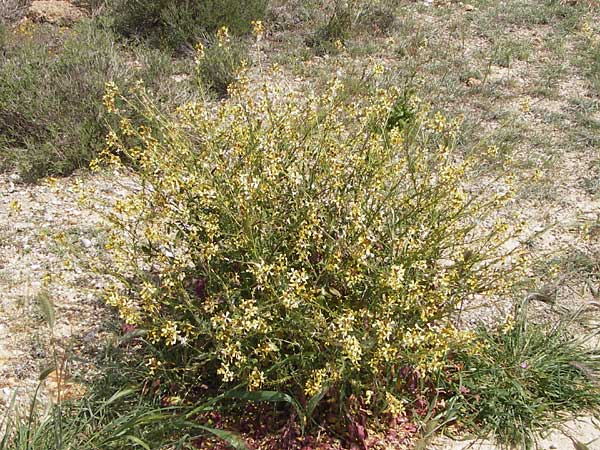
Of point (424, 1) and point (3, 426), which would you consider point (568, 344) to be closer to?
point (3, 426)

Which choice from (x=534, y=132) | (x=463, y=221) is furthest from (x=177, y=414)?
(x=534, y=132)

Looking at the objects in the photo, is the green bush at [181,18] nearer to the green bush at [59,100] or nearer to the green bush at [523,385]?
the green bush at [59,100]

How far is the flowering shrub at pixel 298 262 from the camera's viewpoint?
2664mm

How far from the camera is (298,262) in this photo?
289cm

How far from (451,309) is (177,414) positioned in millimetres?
1288

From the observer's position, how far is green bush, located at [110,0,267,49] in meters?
7.09

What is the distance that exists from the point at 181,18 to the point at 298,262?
502cm

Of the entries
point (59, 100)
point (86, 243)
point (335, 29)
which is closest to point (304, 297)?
point (86, 243)

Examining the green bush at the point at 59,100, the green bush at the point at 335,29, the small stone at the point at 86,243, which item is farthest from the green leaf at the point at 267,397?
the green bush at the point at 335,29

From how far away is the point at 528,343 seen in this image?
11.2 ft

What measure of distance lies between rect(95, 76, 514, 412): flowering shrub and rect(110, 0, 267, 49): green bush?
415 centimetres

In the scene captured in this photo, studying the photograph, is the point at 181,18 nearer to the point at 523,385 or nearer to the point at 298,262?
the point at 298,262

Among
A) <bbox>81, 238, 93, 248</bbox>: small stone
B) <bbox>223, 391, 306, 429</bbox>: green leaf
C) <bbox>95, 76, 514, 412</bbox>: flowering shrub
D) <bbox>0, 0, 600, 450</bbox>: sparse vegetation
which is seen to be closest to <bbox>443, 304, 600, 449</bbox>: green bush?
<bbox>0, 0, 600, 450</bbox>: sparse vegetation

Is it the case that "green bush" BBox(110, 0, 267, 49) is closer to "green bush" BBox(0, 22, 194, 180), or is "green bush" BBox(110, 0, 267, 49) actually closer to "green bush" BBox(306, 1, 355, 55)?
"green bush" BBox(306, 1, 355, 55)
